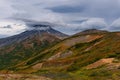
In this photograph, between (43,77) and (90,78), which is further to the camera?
(90,78)

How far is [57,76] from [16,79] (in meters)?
16.9

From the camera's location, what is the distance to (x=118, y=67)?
133 metres

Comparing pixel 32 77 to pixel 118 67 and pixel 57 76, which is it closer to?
pixel 57 76

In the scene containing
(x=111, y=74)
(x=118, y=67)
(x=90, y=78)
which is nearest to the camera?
(x=90, y=78)

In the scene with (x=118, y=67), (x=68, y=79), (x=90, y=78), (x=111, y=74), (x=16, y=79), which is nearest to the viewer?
(x=16, y=79)

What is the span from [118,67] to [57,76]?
1700 inches

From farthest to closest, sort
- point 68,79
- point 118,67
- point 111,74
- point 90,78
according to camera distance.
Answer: point 118,67, point 111,74, point 90,78, point 68,79

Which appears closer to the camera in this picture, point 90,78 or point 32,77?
point 32,77

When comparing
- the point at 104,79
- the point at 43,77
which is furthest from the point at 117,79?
the point at 43,77

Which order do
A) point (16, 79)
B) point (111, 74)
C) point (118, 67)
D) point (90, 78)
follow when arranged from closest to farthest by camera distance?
point (16, 79) < point (90, 78) < point (111, 74) < point (118, 67)

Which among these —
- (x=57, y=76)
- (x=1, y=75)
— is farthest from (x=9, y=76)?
(x=57, y=76)

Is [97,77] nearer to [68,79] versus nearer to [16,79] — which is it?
[68,79]

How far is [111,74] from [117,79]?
1033 cm

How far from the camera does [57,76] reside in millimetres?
100312
